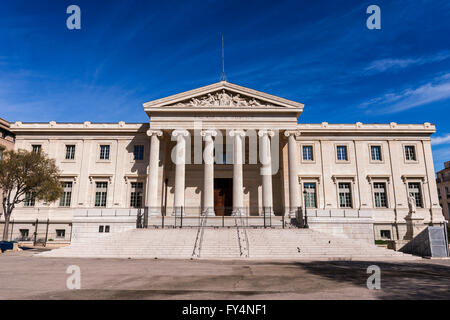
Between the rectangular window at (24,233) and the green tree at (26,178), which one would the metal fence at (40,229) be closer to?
the rectangular window at (24,233)

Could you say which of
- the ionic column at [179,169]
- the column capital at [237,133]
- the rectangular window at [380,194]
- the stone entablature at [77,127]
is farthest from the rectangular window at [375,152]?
the stone entablature at [77,127]

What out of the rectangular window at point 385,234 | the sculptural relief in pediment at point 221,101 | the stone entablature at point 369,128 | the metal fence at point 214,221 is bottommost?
the rectangular window at point 385,234

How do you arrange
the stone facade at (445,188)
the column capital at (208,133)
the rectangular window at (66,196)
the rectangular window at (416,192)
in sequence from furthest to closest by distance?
1. the stone facade at (445,188)
2. the rectangular window at (416,192)
3. the rectangular window at (66,196)
4. the column capital at (208,133)

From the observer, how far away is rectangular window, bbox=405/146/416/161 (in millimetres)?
38531

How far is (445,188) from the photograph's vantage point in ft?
219

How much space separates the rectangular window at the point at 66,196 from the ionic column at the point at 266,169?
22498mm

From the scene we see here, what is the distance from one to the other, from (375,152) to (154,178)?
26313 millimetres

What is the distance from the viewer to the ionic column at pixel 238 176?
3098 centimetres

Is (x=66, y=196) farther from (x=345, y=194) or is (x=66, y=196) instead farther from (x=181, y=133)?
(x=345, y=194)

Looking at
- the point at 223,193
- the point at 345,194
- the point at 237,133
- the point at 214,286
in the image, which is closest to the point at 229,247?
the point at 214,286

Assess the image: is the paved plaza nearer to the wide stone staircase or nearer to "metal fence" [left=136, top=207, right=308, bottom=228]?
the wide stone staircase

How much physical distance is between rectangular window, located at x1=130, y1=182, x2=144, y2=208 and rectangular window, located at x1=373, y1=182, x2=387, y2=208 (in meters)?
27.4

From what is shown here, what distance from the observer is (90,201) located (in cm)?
3678
